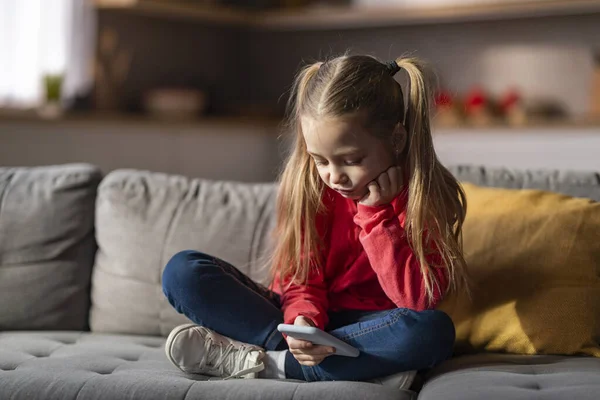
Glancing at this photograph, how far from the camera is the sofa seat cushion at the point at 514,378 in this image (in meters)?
1.52

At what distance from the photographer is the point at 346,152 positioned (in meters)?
1.65

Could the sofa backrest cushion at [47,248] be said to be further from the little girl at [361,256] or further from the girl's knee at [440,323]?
the girl's knee at [440,323]

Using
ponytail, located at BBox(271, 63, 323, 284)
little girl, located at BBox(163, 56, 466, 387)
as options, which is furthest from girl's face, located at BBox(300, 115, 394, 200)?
ponytail, located at BBox(271, 63, 323, 284)

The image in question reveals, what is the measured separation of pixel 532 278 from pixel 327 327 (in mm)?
458

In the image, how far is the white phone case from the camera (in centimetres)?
162

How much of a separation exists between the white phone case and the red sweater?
0.34ft

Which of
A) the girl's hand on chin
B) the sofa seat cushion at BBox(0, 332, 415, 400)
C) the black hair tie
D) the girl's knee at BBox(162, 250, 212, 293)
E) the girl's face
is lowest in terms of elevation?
the sofa seat cushion at BBox(0, 332, 415, 400)

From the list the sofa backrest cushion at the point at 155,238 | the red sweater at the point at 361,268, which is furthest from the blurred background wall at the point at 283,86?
the red sweater at the point at 361,268

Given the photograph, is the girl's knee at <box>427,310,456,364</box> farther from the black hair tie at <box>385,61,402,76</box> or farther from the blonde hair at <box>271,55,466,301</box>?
the black hair tie at <box>385,61,402,76</box>

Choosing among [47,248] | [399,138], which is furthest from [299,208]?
[47,248]

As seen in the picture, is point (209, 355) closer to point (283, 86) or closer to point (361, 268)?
point (361, 268)

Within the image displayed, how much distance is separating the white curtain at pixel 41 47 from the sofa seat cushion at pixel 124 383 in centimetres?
207

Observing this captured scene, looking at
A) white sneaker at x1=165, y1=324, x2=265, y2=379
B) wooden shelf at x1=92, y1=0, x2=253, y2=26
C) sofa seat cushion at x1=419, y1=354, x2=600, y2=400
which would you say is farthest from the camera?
wooden shelf at x1=92, y1=0, x2=253, y2=26

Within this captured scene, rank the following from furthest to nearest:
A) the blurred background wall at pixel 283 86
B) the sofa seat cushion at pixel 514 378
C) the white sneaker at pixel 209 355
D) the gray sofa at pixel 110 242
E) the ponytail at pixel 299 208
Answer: the blurred background wall at pixel 283 86 → the gray sofa at pixel 110 242 → the ponytail at pixel 299 208 → the white sneaker at pixel 209 355 → the sofa seat cushion at pixel 514 378
